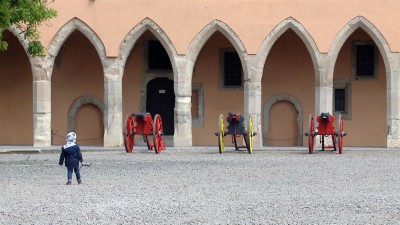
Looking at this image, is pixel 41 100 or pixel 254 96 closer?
pixel 41 100

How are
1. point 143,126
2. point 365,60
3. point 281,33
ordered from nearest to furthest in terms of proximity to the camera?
point 143,126 < point 281,33 < point 365,60

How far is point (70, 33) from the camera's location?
34406 millimetres

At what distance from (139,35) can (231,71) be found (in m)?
4.02

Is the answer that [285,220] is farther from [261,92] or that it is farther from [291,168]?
[261,92]

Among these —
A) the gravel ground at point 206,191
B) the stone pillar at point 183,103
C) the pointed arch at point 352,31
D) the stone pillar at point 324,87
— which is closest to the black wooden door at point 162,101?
the stone pillar at point 183,103

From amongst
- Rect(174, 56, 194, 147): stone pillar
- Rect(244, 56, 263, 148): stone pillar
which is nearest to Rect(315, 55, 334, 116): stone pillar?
Rect(244, 56, 263, 148): stone pillar

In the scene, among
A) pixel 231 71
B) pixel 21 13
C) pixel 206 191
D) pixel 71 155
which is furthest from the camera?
pixel 231 71

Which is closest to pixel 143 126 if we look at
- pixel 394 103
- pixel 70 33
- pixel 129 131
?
pixel 129 131

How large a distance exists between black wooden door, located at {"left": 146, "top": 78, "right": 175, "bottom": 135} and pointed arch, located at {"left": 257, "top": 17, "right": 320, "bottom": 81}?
386 cm

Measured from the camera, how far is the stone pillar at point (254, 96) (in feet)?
113

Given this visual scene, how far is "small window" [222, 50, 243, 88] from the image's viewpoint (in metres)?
37.2

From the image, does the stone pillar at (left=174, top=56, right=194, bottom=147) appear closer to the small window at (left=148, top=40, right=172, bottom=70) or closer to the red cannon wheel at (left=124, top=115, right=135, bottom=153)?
the small window at (left=148, top=40, right=172, bottom=70)

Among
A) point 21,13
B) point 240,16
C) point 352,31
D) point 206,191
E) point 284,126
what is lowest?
point 206,191

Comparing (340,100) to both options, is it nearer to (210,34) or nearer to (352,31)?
(352,31)
